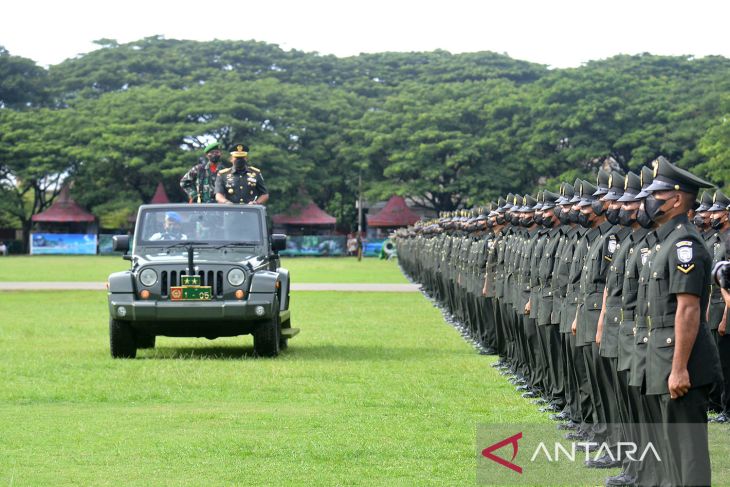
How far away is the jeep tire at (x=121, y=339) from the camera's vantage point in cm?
1623

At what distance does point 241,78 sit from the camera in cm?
9688

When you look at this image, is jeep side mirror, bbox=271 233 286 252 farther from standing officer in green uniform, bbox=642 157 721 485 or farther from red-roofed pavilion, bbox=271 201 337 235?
red-roofed pavilion, bbox=271 201 337 235

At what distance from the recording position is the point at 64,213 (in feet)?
261

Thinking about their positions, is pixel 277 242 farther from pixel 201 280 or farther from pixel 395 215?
pixel 395 215

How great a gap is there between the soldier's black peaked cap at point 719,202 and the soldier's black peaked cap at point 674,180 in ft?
16.7

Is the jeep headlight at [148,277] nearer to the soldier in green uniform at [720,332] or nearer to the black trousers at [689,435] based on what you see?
the soldier in green uniform at [720,332]

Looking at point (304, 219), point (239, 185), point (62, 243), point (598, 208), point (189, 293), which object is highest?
point (239, 185)

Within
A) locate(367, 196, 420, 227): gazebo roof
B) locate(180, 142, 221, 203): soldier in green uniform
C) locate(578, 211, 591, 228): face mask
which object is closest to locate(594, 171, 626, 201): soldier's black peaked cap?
locate(578, 211, 591, 228): face mask

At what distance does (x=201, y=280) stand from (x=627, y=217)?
8.15 metres

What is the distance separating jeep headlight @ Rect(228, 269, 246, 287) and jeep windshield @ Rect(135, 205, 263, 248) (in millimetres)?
1131

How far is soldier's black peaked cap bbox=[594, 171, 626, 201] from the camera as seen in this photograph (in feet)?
31.4

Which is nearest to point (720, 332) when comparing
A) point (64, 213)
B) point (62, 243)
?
point (62, 243)

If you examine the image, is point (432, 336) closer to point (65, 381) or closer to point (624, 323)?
point (65, 381)

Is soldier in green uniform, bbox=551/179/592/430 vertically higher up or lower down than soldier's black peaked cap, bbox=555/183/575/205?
lower down
